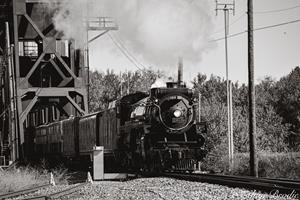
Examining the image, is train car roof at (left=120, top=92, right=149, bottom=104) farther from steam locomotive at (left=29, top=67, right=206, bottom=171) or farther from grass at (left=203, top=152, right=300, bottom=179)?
grass at (left=203, top=152, right=300, bottom=179)

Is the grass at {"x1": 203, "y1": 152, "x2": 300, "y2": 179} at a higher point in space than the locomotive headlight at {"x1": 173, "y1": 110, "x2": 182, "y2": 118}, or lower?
lower

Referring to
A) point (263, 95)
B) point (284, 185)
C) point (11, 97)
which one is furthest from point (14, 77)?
point (263, 95)

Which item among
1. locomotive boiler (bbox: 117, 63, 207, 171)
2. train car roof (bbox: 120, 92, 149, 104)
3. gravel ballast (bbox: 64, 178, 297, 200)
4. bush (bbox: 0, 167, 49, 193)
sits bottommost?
bush (bbox: 0, 167, 49, 193)

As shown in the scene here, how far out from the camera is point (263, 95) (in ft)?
257

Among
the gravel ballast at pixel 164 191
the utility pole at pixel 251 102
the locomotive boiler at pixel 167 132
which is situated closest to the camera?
the gravel ballast at pixel 164 191

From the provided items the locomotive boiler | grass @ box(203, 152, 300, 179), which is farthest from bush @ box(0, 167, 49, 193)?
grass @ box(203, 152, 300, 179)

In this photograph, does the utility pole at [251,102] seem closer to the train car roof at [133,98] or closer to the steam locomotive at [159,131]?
the steam locomotive at [159,131]

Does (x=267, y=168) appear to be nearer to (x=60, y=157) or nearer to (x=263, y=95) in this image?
(x=60, y=157)

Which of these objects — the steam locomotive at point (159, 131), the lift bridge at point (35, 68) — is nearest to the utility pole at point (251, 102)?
the steam locomotive at point (159, 131)

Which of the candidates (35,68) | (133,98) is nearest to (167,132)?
(133,98)

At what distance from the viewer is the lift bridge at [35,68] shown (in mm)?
33562

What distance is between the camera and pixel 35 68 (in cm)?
3409

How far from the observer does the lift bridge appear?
33.6 m

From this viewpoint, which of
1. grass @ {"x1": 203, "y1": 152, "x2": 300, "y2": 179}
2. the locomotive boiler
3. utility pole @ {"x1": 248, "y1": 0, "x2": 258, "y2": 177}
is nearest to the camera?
the locomotive boiler
